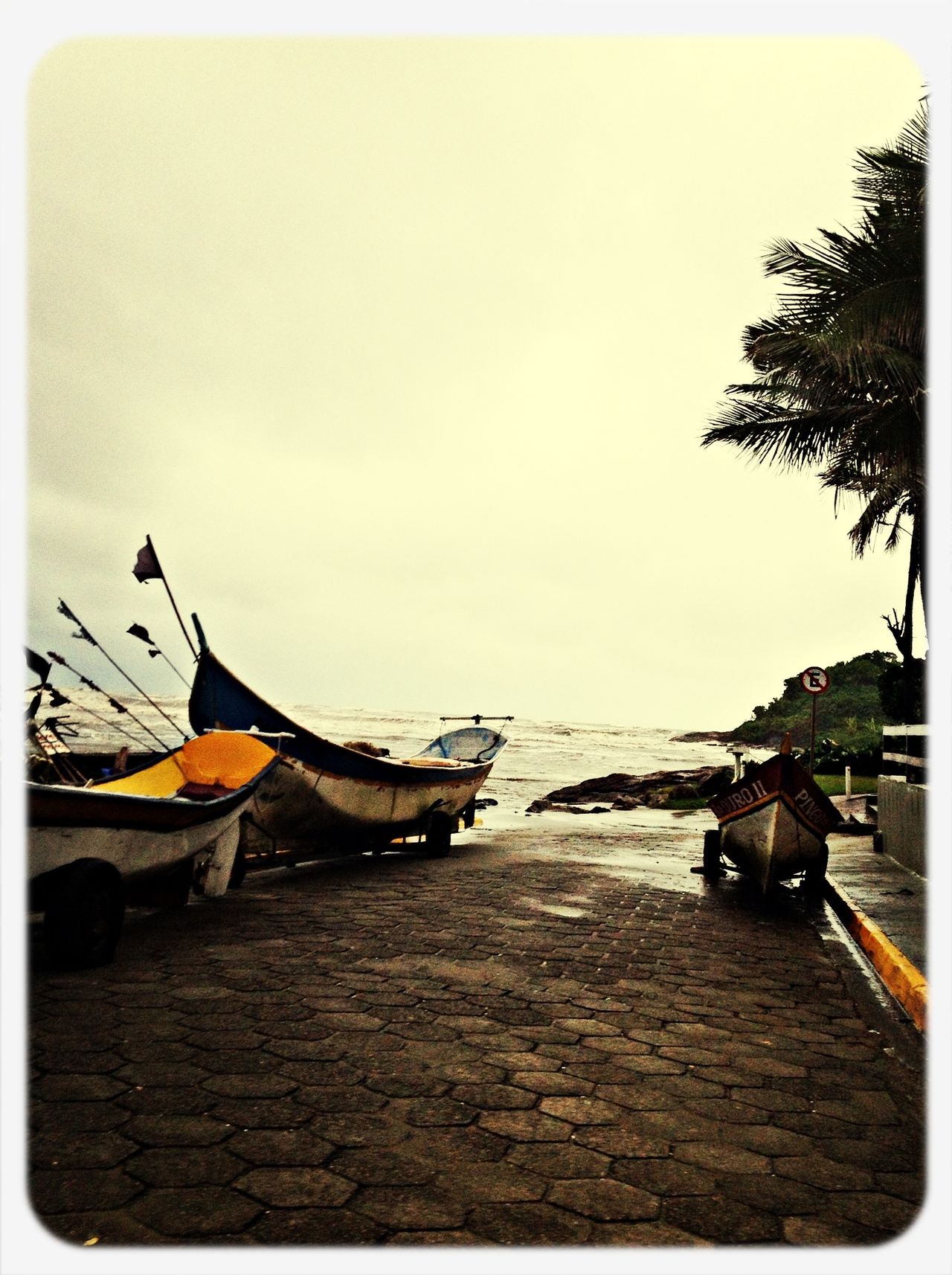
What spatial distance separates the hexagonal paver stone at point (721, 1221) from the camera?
266 centimetres

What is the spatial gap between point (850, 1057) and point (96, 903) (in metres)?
4.67

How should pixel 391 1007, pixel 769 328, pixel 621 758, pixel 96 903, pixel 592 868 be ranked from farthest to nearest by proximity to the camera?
pixel 621 758 < pixel 769 328 < pixel 592 868 < pixel 96 903 < pixel 391 1007

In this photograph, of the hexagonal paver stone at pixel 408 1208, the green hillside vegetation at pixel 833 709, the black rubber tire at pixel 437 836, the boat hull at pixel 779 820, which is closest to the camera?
the hexagonal paver stone at pixel 408 1208

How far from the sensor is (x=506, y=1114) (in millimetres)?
3455

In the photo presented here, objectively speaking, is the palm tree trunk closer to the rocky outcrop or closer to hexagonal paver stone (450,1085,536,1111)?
the rocky outcrop

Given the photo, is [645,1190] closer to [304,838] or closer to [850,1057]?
[850,1057]

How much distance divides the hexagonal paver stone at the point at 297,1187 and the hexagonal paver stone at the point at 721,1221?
109 cm

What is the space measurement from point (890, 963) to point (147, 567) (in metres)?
7.49

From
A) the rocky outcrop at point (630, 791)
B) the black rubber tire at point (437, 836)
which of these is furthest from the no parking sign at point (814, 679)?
the rocky outcrop at point (630, 791)

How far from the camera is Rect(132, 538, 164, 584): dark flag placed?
27.4ft

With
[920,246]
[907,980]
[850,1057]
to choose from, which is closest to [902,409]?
[920,246]

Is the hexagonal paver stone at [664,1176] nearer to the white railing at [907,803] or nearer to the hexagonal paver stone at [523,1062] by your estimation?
the hexagonal paver stone at [523,1062]

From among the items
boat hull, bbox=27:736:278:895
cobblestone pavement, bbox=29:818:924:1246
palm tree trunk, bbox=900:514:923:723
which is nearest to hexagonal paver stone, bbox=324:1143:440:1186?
cobblestone pavement, bbox=29:818:924:1246

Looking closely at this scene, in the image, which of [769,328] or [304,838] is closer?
[304,838]
